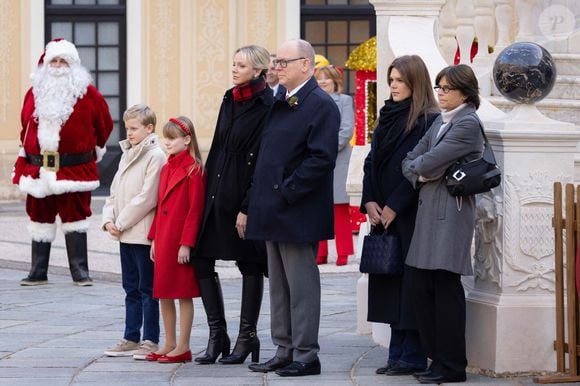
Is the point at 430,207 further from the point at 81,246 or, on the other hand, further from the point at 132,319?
the point at 81,246

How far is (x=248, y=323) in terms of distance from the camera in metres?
8.25

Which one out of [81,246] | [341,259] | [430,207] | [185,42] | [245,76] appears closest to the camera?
[430,207]

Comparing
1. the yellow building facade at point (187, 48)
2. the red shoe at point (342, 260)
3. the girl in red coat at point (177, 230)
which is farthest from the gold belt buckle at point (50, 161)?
the yellow building facade at point (187, 48)

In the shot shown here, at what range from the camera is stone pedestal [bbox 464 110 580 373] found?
25.3 ft

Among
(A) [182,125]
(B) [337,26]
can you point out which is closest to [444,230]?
(A) [182,125]

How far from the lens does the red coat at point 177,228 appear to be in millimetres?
8188

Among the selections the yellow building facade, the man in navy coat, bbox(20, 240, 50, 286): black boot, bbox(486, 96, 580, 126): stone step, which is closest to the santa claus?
bbox(20, 240, 50, 286): black boot

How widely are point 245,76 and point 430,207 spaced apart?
4.02 ft

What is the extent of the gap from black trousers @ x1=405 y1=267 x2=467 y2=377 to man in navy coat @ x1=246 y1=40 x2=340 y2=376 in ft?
1.80

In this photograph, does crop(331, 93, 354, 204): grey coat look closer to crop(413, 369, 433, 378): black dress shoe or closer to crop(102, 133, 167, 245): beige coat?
crop(102, 133, 167, 245): beige coat

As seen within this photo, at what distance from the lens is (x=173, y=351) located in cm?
833

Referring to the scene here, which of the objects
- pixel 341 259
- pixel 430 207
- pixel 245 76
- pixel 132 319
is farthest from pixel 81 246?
pixel 430 207

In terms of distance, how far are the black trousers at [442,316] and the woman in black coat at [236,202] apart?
3.03 feet

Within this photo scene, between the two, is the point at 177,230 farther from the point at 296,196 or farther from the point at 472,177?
the point at 472,177
